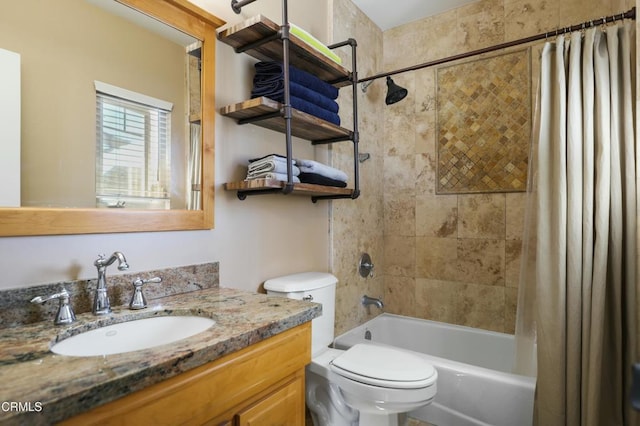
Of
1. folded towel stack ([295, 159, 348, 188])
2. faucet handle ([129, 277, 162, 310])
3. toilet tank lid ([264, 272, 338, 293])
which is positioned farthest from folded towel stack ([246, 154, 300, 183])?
faucet handle ([129, 277, 162, 310])

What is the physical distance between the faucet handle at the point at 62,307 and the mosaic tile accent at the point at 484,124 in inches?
87.2

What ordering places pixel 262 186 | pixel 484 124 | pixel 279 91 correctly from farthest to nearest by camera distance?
pixel 484 124, pixel 279 91, pixel 262 186

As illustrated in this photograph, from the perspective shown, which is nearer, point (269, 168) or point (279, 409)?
point (279, 409)

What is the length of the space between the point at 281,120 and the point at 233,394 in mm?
1154

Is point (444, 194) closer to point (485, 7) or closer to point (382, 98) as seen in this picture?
point (382, 98)

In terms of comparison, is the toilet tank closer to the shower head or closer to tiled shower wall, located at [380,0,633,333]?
tiled shower wall, located at [380,0,633,333]

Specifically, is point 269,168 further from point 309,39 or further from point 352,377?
point 352,377

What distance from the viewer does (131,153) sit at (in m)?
1.18

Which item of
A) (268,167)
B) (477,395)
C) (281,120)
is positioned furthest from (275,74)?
(477,395)

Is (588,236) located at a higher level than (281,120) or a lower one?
lower

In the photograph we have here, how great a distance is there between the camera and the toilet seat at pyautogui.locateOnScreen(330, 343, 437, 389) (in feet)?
4.31

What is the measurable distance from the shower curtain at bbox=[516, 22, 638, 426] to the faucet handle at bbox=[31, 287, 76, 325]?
5.58ft

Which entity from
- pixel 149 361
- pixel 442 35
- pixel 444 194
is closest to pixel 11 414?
pixel 149 361

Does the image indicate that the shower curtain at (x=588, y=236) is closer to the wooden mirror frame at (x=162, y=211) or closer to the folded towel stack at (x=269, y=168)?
the folded towel stack at (x=269, y=168)
